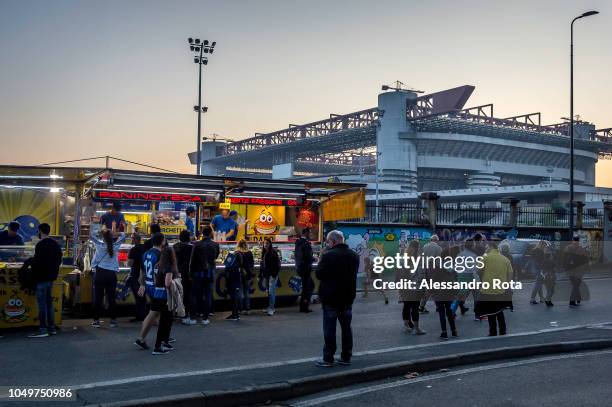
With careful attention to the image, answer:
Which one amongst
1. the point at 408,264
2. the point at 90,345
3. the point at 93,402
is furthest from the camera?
the point at 408,264

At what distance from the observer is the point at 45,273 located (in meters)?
11.0

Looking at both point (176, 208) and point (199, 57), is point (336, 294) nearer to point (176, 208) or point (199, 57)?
point (176, 208)

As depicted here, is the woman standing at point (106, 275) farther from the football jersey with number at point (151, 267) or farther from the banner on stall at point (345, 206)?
the banner on stall at point (345, 206)

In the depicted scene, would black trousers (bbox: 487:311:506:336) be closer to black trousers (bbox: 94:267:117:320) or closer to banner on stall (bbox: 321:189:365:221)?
banner on stall (bbox: 321:189:365:221)

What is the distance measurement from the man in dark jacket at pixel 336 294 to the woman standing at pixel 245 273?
231 inches

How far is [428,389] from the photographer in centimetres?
780

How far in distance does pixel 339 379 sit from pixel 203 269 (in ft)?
19.1

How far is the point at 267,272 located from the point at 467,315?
4.95 meters

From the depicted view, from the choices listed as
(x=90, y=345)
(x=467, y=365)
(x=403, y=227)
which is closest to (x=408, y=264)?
(x=467, y=365)

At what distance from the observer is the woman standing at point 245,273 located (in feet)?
47.3

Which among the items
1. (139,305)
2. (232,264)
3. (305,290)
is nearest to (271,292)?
(305,290)

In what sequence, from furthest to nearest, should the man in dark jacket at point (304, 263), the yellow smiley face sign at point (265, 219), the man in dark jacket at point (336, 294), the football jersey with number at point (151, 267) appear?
the yellow smiley face sign at point (265, 219) < the man in dark jacket at point (304, 263) < the football jersey with number at point (151, 267) < the man in dark jacket at point (336, 294)

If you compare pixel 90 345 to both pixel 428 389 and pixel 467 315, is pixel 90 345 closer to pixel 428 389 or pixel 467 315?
pixel 428 389

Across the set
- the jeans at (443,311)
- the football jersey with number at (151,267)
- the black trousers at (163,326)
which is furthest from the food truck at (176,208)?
the jeans at (443,311)
